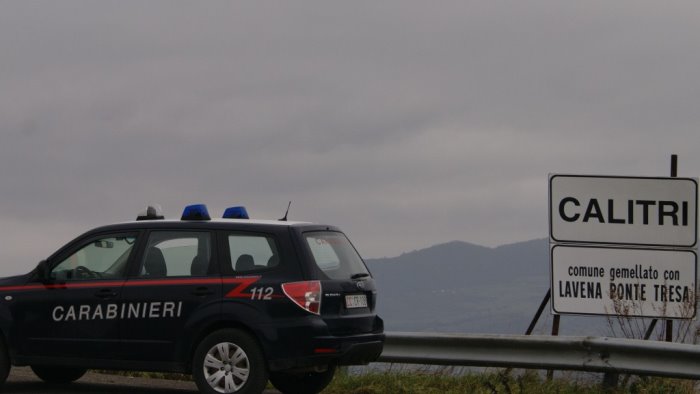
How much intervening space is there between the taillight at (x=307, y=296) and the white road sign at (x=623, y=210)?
4997mm

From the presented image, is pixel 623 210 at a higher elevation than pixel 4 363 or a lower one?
higher

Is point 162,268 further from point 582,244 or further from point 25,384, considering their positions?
point 582,244

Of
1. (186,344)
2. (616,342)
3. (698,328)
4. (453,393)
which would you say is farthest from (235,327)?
(698,328)

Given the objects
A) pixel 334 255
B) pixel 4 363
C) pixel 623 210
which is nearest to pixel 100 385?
pixel 4 363

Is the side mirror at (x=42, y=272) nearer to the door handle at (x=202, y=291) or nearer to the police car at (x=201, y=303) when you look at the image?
the police car at (x=201, y=303)

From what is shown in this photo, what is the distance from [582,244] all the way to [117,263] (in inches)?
234

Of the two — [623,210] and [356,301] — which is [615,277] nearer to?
[623,210]

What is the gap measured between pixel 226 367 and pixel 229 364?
4 cm

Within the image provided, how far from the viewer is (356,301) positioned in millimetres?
10305

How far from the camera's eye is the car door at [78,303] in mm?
10625

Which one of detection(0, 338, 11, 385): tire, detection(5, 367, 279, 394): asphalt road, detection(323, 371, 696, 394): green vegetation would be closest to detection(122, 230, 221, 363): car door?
detection(5, 367, 279, 394): asphalt road

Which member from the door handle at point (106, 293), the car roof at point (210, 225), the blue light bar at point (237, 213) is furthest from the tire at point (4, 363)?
the blue light bar at point (237, 213)

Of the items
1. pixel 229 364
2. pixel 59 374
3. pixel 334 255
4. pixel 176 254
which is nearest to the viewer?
pixel 229 364

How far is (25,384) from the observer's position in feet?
38.3
